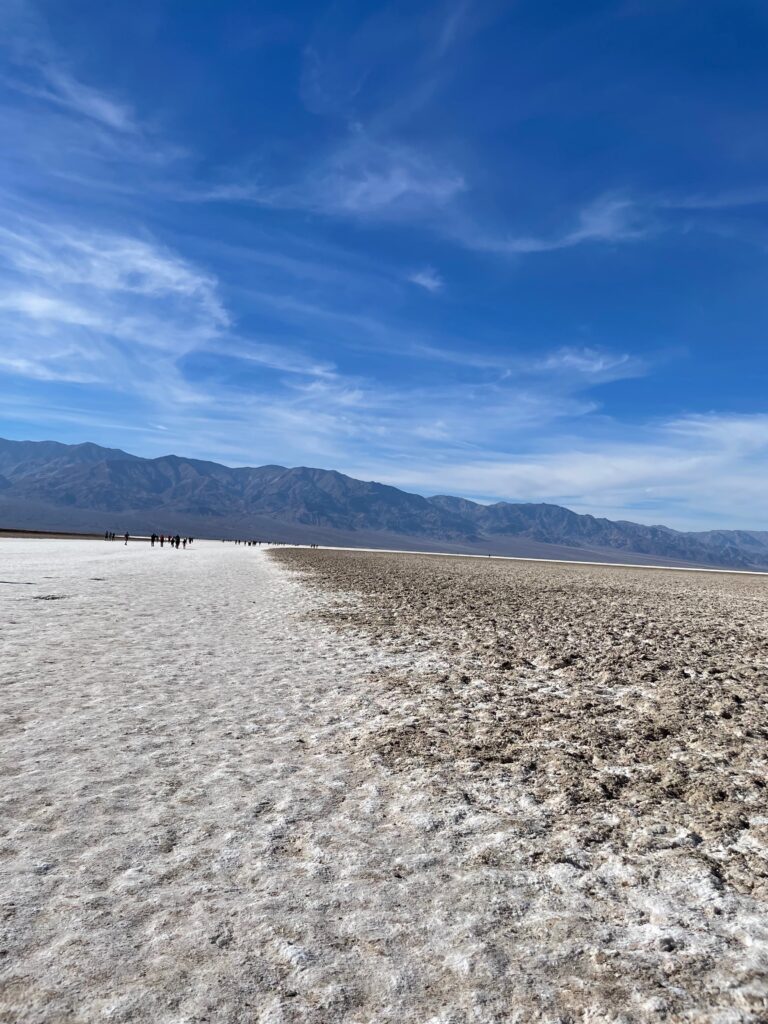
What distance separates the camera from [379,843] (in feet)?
15.6

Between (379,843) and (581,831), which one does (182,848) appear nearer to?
(379,843)

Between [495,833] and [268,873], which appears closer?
[268,873]

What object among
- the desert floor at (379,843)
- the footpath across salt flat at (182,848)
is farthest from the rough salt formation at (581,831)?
the footpath across salt flat at (182,848)

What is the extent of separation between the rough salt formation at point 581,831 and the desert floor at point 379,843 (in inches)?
0.9

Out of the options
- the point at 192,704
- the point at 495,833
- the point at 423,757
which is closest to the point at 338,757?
the point at 423,757

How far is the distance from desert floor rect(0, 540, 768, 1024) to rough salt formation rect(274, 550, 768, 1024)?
0.02 meters

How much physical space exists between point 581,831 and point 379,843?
1667mm

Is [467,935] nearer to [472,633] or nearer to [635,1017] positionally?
[635,1017]

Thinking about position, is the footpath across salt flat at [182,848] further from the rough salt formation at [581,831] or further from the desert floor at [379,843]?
the rough salt formation at [581,831]

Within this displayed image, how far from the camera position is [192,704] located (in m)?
8.50

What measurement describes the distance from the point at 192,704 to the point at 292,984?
5.74 m

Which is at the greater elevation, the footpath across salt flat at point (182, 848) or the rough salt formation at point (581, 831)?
the rough salt formation at point (581, 831)

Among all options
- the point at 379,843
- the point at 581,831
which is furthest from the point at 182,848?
the point at 581,831

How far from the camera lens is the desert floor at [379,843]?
10.5 feet
